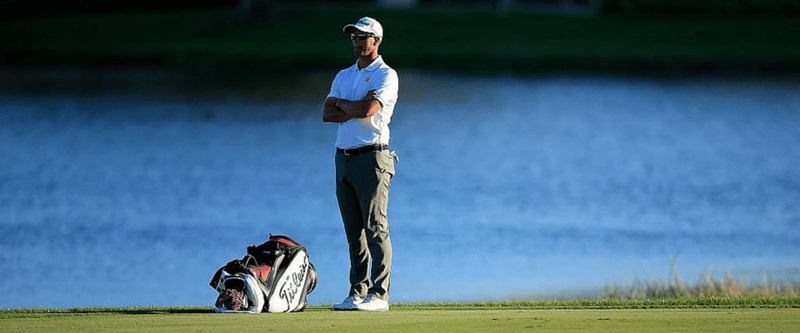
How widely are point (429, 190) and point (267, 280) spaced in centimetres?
1184

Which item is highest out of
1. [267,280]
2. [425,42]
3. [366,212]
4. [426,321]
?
[425,42]

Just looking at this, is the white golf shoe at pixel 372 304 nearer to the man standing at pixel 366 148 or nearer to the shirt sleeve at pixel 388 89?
the man standing at pixel 366 148

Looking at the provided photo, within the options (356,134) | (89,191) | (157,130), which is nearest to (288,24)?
(157,130)

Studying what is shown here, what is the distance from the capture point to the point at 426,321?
5.15 meters

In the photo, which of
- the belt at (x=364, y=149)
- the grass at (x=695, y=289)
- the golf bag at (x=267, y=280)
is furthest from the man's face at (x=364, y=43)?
the grass at (x=695, y=289)

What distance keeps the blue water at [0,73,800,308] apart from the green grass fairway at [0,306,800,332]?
463 centimetres

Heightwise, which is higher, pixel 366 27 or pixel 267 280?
pixel 366 27

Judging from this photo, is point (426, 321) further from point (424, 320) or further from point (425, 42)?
point (425, 42)

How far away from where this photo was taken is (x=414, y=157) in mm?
20484

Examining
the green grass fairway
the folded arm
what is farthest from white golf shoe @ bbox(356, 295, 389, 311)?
the folded arm

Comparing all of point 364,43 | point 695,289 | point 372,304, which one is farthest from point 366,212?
point 695,289

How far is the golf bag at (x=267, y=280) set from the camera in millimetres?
5594

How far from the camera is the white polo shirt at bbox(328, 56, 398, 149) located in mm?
5738

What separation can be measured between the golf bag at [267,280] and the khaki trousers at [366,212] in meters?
0.32
